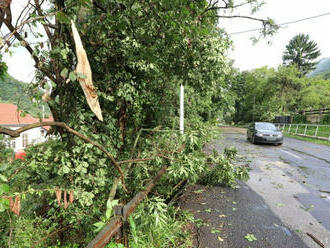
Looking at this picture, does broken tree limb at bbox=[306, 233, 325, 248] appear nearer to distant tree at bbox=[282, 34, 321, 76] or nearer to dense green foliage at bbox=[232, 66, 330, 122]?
dense green foliage at bbox=[232, 66, 330, 122]

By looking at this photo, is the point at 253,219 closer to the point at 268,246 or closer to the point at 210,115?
the point at 268,246

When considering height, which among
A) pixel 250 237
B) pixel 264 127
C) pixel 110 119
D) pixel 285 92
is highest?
pixel 285 92

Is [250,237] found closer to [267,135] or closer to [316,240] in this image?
[316,240]

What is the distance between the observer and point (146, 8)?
245 centimetres

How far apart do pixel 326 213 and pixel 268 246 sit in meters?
1.98

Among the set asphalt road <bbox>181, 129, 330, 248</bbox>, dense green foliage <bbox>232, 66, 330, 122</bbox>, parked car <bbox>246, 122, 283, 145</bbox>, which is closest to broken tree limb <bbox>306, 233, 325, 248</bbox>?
→ asphalt road <bbox>181, 129, 330, 248</bbox>

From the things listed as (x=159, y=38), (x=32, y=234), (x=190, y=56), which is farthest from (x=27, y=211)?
(x=190, y=56)

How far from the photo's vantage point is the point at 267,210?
3.61 m

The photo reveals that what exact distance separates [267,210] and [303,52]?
56.4 meters

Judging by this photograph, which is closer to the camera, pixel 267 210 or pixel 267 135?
pixel 267 210

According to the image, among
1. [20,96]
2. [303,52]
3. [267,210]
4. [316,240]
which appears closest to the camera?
[20,96]

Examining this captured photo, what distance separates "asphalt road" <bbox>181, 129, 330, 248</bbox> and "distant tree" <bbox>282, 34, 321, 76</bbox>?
51429 millimetres

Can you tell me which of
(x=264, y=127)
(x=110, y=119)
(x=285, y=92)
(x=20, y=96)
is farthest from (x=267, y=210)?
(x=285, y=92)

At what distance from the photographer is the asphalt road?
9.02 ft
